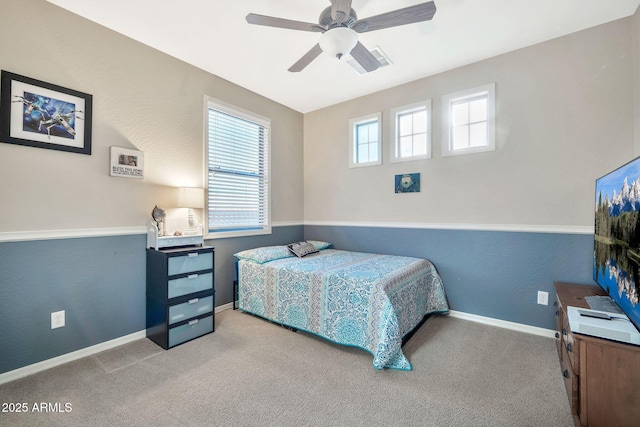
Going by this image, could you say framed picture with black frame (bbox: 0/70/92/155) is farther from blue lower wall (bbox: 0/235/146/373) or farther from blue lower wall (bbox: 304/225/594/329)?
blue lower wall (bbox: 304/225/594/329)

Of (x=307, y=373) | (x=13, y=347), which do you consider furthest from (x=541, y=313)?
(x=13, y=347)

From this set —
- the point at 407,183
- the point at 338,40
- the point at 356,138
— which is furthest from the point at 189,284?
the point at 356,138

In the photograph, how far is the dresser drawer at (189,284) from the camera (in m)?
2.46

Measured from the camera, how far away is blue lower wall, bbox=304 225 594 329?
2551 mm

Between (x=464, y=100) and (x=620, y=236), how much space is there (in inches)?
83.7

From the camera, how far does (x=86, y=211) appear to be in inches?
90.8

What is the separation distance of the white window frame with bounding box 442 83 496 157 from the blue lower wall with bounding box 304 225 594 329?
91 centimetres

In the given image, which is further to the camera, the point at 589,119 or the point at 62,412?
the point at 589,119

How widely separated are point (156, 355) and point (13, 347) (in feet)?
3.05

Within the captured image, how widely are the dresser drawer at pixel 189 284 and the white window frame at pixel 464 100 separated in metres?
2.93

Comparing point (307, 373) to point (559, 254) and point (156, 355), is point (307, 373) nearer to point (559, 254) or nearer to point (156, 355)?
point (156, 355)

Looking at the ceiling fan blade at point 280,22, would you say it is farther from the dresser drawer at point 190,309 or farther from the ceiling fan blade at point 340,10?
the dresser drawer at point 190,309

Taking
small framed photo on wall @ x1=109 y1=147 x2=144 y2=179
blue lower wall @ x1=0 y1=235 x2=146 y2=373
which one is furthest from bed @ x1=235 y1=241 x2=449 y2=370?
small framed photo on wall @ x1=109 y1=147 x2=144 y2=179

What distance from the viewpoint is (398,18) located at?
1849 millimetres
